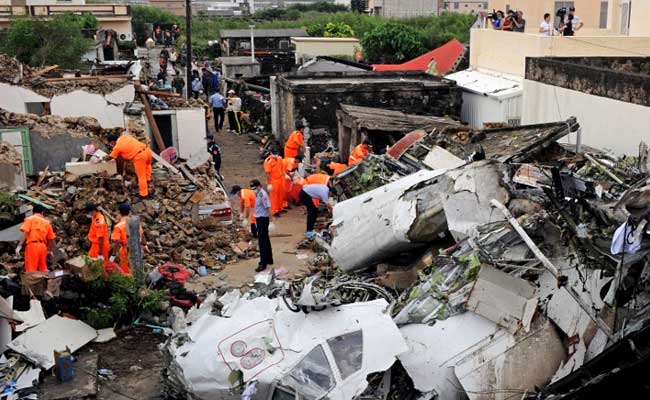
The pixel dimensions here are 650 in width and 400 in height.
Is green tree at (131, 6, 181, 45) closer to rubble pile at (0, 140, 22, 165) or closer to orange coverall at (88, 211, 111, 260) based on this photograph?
rubble pile at (0, 140, 22, 165)

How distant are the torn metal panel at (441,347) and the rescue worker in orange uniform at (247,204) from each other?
19.2ft

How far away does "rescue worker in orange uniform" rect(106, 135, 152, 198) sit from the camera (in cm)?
1503

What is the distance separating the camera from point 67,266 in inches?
437

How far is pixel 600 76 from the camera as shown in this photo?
14.3 metres

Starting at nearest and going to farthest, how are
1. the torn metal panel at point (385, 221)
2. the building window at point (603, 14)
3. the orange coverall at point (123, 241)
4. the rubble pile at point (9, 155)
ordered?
the torn metal panel at point (385, 221) < the orange coverall at point (123, 241) < the rubble pile at point (9, 155) < the building window at point (603, 14)

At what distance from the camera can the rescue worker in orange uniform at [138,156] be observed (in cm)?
1503

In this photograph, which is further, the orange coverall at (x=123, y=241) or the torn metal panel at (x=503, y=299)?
the orange coverall at (x=123, y=241)

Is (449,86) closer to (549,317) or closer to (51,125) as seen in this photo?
(51,125)

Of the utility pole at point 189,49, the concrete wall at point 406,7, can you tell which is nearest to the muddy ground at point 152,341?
the utility pole at point 189,49

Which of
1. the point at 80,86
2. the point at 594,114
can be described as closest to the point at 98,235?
the point at 594,114

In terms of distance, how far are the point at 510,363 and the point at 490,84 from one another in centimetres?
1441

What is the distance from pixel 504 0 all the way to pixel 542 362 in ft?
90.0

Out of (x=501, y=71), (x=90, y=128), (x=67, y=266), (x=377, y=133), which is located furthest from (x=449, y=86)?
(x=67, y=266)

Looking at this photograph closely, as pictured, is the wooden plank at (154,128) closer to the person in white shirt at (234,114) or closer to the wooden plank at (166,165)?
the wooden plank at (166,165)
